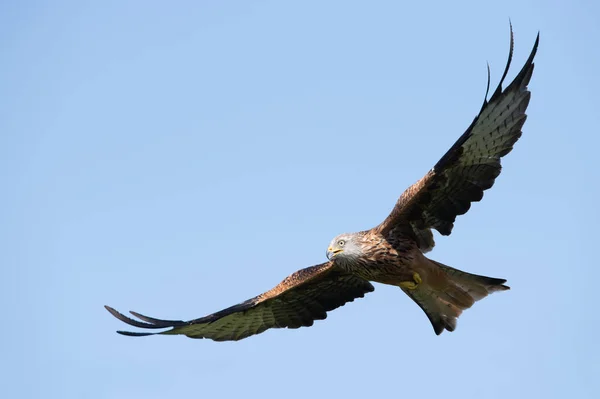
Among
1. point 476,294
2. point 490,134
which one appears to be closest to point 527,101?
point 490,134

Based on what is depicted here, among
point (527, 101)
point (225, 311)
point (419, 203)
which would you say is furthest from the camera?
point (225, 311)

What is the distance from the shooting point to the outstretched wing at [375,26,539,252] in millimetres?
11344

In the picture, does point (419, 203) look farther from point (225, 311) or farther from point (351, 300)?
point (225, 311)

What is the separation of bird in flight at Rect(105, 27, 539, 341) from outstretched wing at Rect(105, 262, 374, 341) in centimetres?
1

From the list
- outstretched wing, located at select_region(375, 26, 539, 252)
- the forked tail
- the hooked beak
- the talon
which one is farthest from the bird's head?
the forked tail

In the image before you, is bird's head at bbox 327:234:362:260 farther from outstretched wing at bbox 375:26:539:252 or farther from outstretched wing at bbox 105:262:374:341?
outstretched wing at bbox 105:262:374:341

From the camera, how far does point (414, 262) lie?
1241cm

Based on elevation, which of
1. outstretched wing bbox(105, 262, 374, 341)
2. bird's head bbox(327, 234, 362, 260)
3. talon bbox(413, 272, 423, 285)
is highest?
outstretched wing bbox(105, 262, 374, 341)

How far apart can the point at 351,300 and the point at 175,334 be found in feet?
7.46

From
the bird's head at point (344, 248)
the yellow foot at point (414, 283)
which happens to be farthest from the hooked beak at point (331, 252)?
the yellow foot at point (414, 283)

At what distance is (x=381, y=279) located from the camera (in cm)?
1260

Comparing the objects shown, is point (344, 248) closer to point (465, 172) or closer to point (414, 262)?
point (414, 262)

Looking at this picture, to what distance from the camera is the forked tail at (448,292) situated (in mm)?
12594

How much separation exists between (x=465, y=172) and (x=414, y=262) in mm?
1243
